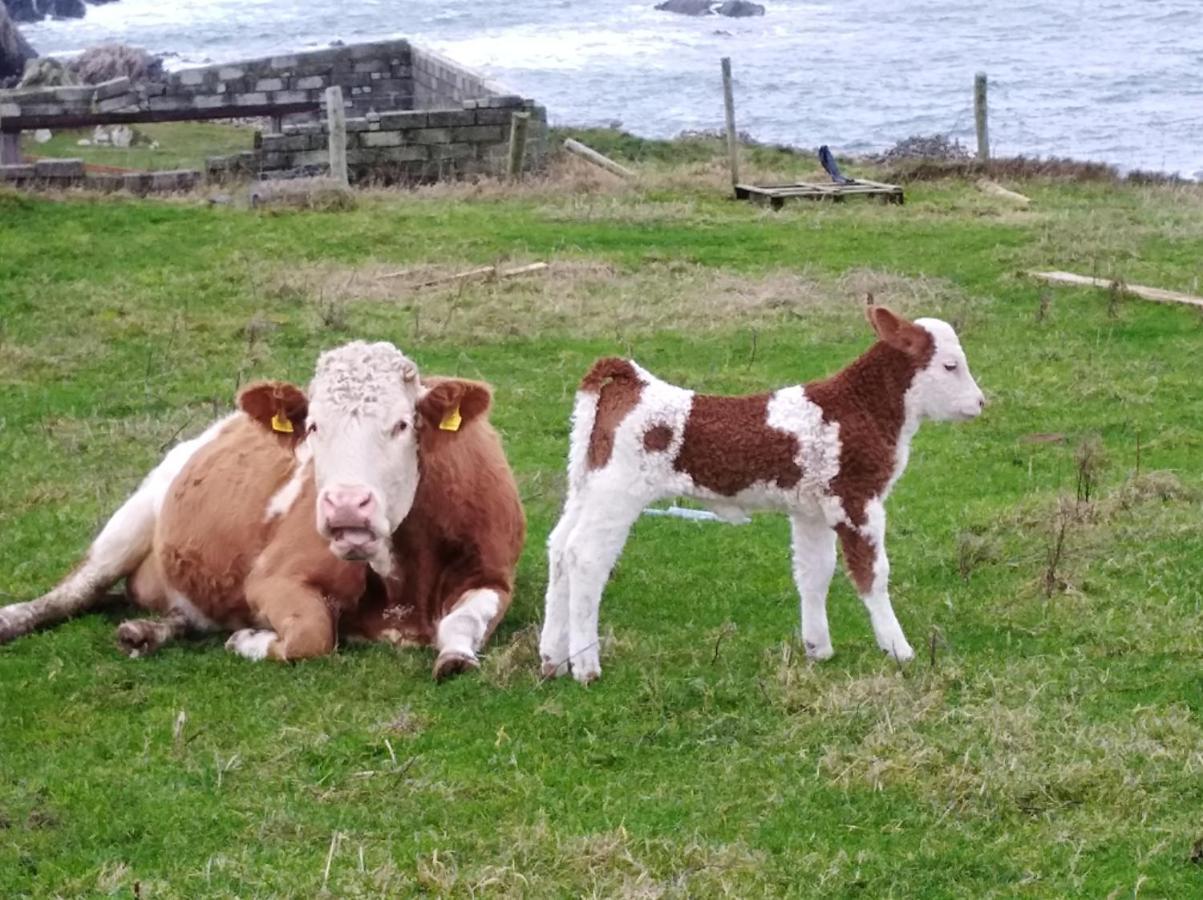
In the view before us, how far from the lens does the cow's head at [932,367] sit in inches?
279

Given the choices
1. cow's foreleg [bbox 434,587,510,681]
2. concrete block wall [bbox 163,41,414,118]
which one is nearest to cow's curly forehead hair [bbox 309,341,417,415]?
cow's foreleg [bbox 434,587,510,681]

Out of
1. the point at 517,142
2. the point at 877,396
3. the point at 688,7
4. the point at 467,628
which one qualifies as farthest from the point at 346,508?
the point at 688,7

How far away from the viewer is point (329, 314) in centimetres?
1577

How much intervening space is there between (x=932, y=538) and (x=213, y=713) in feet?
13.7

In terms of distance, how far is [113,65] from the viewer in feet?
161

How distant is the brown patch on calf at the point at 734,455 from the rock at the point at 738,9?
272 feet

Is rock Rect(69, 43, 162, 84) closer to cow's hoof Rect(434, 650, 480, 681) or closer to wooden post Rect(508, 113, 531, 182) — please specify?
wooden post Rect(508, 113, 531, 182)

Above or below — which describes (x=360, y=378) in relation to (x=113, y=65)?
above

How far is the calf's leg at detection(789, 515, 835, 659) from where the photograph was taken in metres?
7.15

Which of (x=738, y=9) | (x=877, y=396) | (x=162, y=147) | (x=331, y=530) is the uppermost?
(x=738, y=9)

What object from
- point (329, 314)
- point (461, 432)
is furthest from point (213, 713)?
point (329, 314)

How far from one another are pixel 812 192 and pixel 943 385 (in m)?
16.7

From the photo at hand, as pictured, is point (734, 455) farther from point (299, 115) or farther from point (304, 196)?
point (299, 115)

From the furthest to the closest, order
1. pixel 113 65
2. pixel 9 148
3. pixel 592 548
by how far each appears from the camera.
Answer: pixel 113 65, pixel 9 148, pixel 592 548
